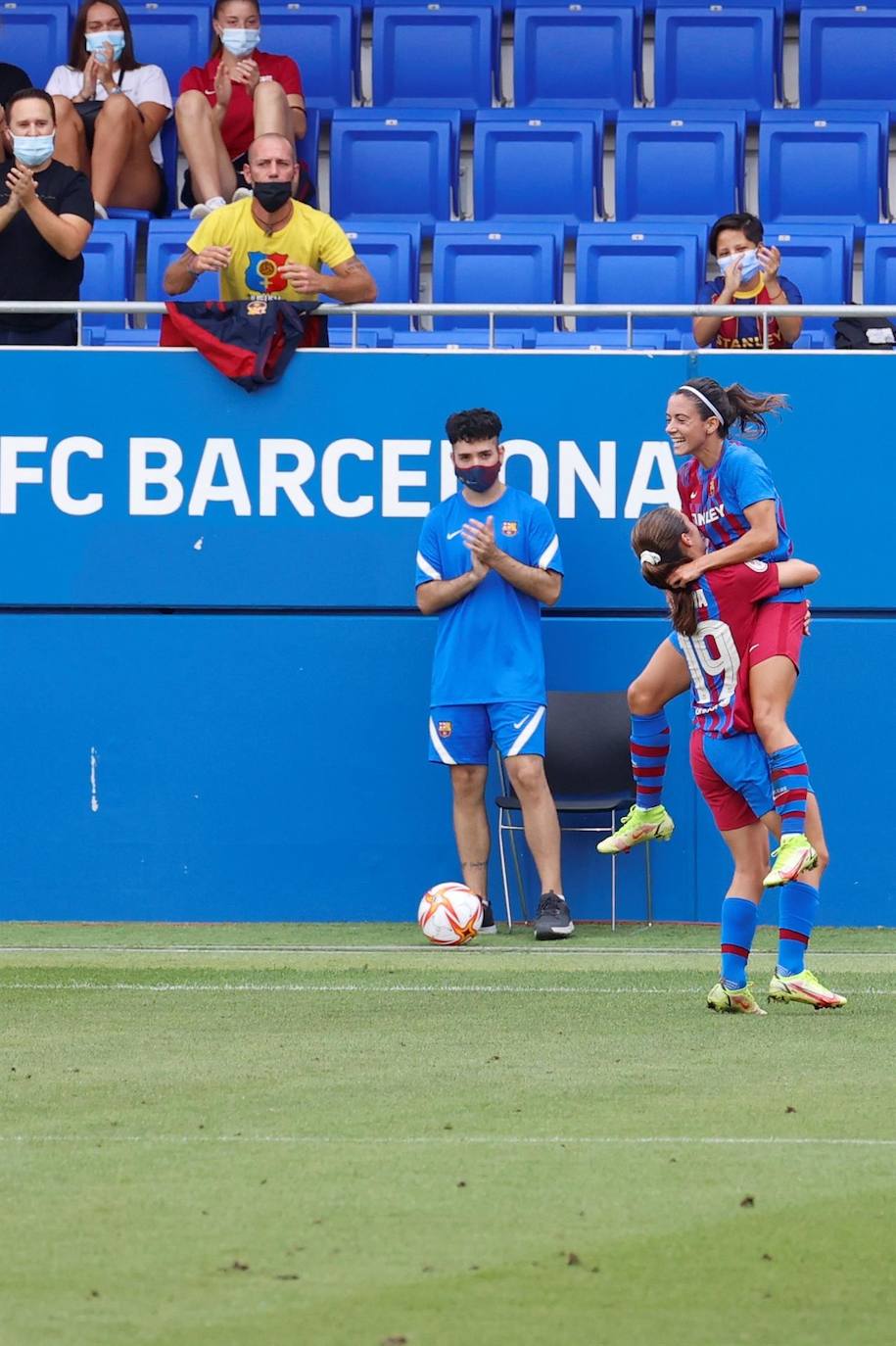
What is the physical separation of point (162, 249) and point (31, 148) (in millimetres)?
1581

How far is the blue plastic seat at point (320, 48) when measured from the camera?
46.0ft

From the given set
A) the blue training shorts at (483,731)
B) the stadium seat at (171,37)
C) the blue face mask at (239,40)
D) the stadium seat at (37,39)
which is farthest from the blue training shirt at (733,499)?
the stadium seat at (37,39)

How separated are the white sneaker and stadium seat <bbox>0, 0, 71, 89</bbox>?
2.46 meters

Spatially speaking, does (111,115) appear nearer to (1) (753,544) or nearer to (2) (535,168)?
(2) (535,168)

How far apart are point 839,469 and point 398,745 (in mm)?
2613

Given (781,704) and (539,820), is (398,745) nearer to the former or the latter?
(539,820)

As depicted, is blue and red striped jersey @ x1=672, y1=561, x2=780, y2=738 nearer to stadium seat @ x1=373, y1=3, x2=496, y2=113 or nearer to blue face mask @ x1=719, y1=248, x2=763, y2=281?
blue face mask @ x1=719, y1=248, x2=763, y2=281

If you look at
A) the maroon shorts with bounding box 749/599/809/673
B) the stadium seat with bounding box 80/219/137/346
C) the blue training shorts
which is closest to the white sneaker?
the stadium seat with bounding box 80/219/137/346

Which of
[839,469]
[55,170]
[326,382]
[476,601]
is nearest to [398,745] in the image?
[476,601]

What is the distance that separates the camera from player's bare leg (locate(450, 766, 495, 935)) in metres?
10.3

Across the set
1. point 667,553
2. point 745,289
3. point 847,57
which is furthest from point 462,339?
point 667,553

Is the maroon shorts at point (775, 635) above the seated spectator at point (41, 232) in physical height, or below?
below

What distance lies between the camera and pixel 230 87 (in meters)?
12.7

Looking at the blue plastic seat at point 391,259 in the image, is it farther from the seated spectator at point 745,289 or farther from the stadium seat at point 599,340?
the seated spectator at point 745,289
